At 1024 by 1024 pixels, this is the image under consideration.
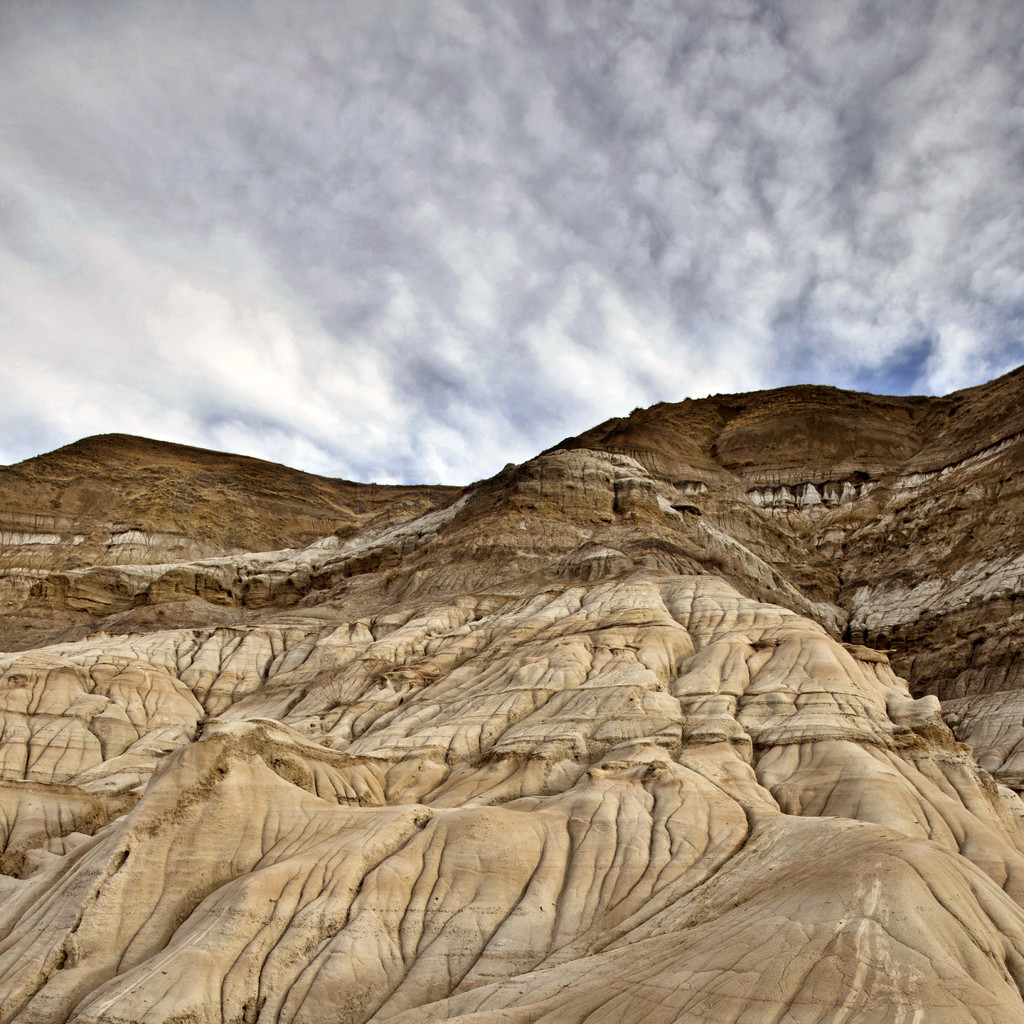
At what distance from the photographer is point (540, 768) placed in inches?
1347

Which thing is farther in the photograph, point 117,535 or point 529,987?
point 117,535

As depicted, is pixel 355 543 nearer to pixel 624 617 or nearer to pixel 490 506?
pixel 490 506

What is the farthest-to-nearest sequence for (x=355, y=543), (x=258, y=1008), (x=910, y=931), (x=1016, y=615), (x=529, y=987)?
1. (x=355, y=543)
2. (x=1016, y=615)
3. (x=258, y=1008)
4. (x=529, y=987)
5. (x=910, y=931)

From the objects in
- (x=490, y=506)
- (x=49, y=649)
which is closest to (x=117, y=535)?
(x=49, y=649)

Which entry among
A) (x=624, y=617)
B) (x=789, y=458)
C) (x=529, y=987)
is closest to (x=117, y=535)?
(x=624, y=617)

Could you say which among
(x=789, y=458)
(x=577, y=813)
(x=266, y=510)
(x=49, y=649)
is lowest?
(x=577, y=813)

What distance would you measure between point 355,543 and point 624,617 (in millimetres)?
49590

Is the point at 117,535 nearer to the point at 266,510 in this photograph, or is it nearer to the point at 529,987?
the point at 266,510

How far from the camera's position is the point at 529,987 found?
1805 centimetres

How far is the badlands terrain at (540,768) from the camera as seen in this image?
16734 mm

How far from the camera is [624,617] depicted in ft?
163

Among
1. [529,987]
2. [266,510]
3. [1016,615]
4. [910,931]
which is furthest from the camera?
[266,510]

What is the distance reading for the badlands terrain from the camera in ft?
54.9

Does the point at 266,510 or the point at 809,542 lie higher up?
the point at 266,510
